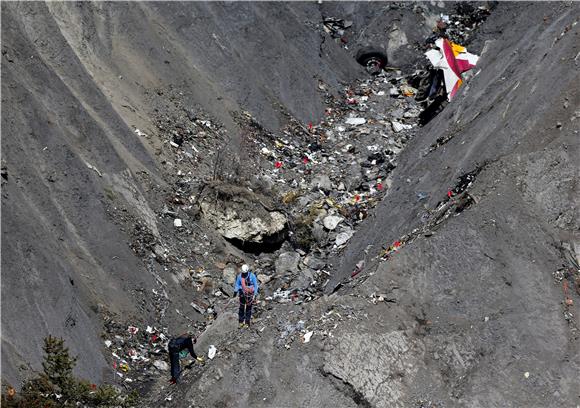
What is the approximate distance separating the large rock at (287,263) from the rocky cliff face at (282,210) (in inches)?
1.8

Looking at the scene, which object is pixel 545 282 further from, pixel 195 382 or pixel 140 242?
pixel 140 242

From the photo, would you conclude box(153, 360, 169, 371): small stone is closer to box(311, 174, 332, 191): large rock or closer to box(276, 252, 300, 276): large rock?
box(276, 252, 300, 276): large rock

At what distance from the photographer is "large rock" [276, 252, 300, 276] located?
16.7 meters

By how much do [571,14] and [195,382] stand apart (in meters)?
11.3

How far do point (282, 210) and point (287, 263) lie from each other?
63.0 inches

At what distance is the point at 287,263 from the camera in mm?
16797

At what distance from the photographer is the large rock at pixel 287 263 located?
54.7ft

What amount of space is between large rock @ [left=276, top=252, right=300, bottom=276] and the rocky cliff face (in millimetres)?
44

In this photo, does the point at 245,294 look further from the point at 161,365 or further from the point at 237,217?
the point at 237,217

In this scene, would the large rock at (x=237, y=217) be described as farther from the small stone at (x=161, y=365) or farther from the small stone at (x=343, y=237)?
the small stone at (x=161, y=365)

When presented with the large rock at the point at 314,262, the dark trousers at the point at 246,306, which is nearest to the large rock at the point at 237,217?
the large rock at the point at 314,262

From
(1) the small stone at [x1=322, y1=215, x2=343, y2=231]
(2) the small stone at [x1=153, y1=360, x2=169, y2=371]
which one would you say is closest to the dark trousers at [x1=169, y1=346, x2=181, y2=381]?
(2) the small stone at [x1=153, y1=360, x2=169, y2=371]

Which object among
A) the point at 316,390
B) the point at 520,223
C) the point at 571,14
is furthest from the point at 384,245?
the point at 571,14

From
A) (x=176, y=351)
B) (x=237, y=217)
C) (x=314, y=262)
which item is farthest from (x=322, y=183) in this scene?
(x=176, y=351)
